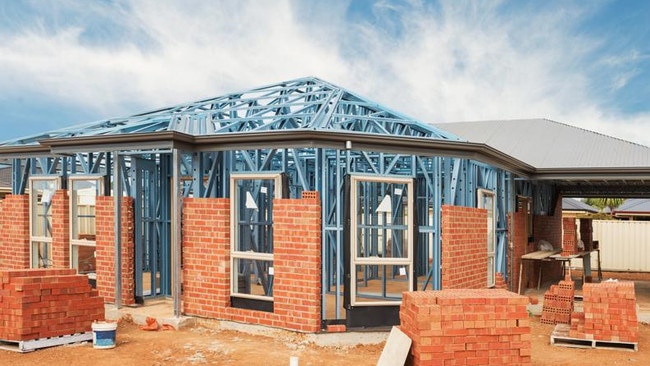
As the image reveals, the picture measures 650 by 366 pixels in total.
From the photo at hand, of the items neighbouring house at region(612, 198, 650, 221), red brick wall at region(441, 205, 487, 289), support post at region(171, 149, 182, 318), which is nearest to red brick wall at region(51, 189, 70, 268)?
support post at region(171, 149, 182, 318)

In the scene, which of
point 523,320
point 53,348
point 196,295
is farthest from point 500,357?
point 53,348

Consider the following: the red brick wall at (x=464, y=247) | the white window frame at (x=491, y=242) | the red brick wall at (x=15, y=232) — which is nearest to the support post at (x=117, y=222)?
the red brick wall at (x=15, y=232)

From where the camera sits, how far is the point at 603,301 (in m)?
9.71

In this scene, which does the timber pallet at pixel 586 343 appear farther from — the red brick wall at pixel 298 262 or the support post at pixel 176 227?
the support post at pixel 176 227

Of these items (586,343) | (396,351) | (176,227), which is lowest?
(586,343)

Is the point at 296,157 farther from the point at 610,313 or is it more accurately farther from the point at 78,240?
the point at 610,313

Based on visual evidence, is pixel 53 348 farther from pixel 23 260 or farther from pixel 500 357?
pixel 500 357

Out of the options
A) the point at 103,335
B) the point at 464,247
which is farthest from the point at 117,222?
the point at 464,247

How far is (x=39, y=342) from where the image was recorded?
882 cm

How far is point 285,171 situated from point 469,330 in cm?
416

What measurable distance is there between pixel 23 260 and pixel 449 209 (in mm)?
9565

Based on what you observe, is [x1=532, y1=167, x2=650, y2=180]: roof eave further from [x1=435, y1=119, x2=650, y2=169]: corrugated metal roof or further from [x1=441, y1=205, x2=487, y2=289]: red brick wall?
[x1=441, y1=205, x2=487, y2=289]: red brick wall

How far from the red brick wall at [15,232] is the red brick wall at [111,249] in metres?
3.00

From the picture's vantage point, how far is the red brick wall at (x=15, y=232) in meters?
13.4
